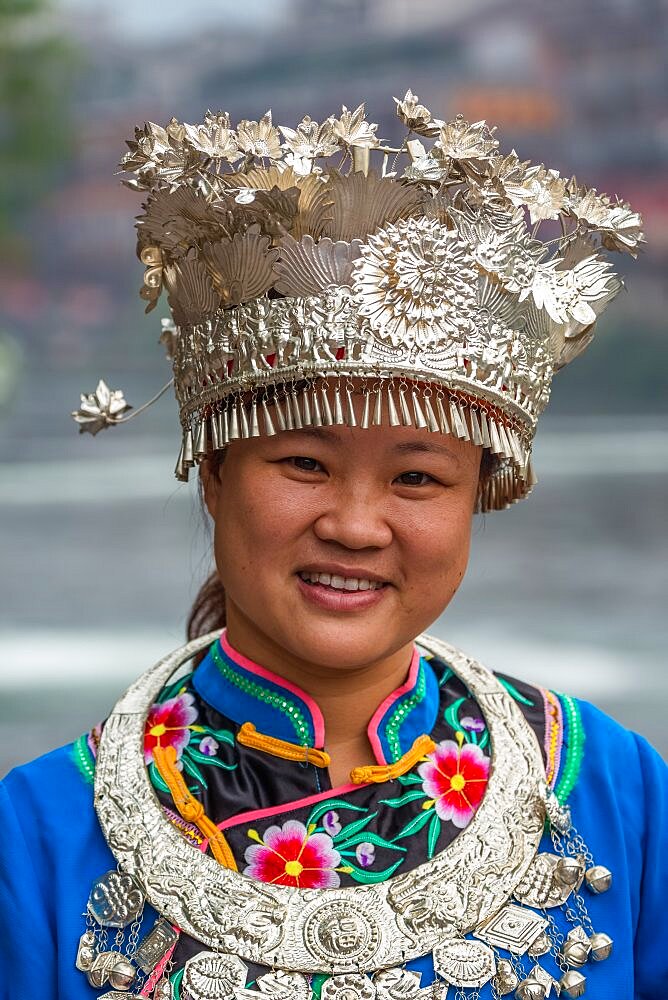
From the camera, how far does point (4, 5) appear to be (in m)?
9.05

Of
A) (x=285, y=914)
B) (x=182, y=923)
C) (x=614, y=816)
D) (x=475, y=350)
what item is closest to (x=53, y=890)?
(x=182, y=923)

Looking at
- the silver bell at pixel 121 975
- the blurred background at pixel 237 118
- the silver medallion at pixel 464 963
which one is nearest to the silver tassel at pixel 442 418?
the silver medallion at pixel 464 963

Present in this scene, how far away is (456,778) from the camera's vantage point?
1678 mm

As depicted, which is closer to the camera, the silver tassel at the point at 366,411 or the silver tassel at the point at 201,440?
the silver tassel at the point at 366,411

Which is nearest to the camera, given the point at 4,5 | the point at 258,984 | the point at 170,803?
the point at 258,984

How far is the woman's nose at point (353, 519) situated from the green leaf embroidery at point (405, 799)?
1.04 ft

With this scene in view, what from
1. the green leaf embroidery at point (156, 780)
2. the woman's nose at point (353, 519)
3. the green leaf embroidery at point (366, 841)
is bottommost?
the green leaf embroidery at point (366, 841)

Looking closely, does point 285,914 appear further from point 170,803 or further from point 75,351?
point 75,351

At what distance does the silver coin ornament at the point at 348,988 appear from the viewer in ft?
4.90

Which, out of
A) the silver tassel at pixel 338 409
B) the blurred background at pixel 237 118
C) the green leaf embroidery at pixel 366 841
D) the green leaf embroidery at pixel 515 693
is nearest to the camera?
the silver tassel at pixel 338 409

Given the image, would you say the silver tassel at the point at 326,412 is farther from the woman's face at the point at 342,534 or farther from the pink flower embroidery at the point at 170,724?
the pink flower embroidery at the point at 170,724

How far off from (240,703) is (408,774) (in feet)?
0.70

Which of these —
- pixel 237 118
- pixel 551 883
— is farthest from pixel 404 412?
pixel 237 118

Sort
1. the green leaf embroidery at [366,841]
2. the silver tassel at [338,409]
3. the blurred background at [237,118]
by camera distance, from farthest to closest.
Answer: the blurred background at [237,118]
the green leaf embroidery at [366,841]
the silver tassel at [338,409]
